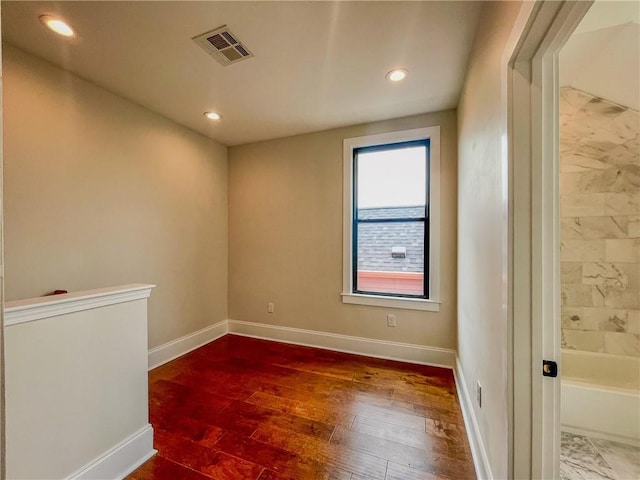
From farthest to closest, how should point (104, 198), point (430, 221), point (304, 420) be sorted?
point (430, 221), point (104, 198), point (304, 420)

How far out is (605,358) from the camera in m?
2.04

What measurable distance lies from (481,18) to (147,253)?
3124 millimetres

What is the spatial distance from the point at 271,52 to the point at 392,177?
166 centimetres

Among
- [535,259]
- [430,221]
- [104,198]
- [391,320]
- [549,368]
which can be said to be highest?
[104,198]

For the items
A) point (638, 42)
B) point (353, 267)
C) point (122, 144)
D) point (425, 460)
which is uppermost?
point (638, 42)

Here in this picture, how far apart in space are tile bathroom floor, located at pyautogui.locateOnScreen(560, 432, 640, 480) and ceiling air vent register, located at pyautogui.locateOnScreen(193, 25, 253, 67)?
323 cm

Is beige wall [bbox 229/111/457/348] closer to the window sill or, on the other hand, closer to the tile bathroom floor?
the window sill

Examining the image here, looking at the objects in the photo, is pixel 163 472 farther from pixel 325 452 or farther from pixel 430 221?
pixel 430 221

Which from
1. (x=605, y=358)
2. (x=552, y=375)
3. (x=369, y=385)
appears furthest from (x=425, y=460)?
(x=605, y=358)

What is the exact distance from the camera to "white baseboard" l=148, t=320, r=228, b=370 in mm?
2639

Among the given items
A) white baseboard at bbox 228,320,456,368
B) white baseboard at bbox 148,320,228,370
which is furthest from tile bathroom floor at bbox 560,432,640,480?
white baseboard at bbox 148,320,228,370

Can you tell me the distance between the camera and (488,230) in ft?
4.42

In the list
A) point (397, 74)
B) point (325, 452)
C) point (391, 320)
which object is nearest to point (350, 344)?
point (391, 320)

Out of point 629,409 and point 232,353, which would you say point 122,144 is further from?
point 629,409
